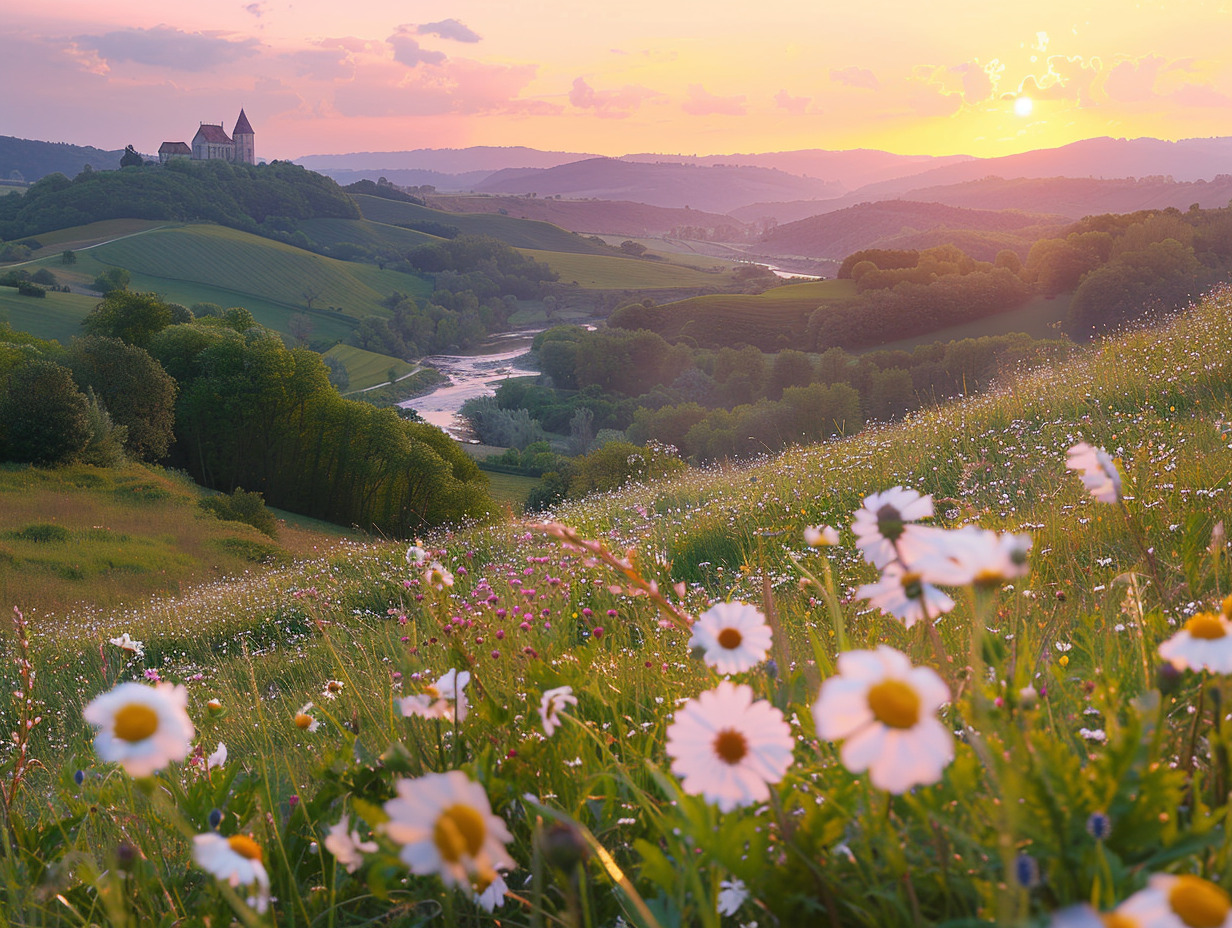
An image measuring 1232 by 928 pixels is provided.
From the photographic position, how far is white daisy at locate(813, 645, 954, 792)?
0.80 meters

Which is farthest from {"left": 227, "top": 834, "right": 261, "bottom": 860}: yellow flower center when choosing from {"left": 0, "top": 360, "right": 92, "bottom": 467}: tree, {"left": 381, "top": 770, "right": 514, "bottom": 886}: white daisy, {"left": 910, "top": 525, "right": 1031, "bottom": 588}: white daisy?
{"left": 0, "top": 360, "right": 92, "bottom": 467}: tree

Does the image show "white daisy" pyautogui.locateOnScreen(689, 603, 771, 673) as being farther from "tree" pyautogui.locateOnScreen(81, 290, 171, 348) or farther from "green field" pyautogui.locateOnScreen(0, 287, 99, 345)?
"green field" pyautogui.locateOnScreen(0, 287, 99, 345)

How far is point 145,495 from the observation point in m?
36.9

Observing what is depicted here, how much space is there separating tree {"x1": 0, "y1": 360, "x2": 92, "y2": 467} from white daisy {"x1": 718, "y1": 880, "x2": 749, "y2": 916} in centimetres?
4475

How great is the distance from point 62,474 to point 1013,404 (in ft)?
137

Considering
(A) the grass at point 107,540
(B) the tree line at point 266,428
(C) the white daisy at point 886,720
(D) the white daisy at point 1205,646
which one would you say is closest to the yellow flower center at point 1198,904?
(C) the white daisy at point 886,720

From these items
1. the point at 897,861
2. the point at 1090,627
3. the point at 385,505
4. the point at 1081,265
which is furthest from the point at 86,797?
the point at 1081,265

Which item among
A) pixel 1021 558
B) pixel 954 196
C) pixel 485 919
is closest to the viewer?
pixel 1021 558

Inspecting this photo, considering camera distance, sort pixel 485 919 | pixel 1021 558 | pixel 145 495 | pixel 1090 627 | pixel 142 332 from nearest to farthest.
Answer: pixel 1021 558 < pixel 485 919 < pixel 1090 627 < pixel 145 495 < pixel 142 332

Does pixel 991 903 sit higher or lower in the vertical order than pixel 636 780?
higher

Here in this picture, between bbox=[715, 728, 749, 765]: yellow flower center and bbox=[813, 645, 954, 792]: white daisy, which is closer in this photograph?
bbox=[813, 645, 954, 792]: white daisy

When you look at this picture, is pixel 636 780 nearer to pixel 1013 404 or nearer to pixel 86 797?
pixel 86 797

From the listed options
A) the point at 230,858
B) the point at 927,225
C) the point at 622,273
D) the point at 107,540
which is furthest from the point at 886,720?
the point at 622,273

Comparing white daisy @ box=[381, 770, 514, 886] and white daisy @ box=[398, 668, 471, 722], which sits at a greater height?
white daisy @ box=[381, 770, 514, 886]
